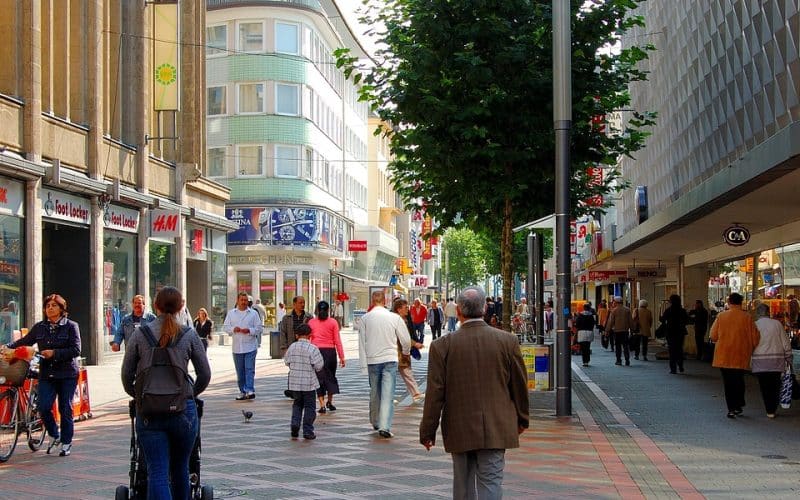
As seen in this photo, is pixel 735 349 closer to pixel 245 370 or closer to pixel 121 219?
pixel 245 370

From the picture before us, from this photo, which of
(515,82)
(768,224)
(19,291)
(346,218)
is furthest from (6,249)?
(346,218)

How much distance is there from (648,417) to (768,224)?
30.7 feet

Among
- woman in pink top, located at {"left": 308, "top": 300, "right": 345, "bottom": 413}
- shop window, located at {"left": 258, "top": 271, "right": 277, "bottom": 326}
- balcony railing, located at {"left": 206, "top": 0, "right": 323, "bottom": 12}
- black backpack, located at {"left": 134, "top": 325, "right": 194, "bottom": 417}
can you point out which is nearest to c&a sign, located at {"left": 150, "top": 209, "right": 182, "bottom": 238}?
woman in pink top, located at {"left": 308, "top": 300, "right": 345, "bottom": 413}

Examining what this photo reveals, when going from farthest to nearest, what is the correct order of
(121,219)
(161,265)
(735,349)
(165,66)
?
(161,265) < (165,66) < (121,219) < (735,349)

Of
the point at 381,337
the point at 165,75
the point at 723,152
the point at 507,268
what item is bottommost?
the point at 381,337

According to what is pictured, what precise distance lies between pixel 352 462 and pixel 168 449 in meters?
4.34

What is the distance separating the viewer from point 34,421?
12906 mm

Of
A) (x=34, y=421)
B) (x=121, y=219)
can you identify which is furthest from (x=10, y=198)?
(x=34, y=421)

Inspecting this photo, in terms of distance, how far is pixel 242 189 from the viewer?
52750 mm

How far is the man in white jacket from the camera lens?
1406 centimetres

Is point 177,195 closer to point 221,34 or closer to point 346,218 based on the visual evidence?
point 221,34

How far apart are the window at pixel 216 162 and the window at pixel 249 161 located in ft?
2.47

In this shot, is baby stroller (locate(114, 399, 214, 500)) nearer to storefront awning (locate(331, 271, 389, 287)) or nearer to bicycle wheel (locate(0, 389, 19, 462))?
bicycle wheel (locate(0, 389, 19, 462))

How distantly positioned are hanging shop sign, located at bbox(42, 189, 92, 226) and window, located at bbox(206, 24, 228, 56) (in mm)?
26761
